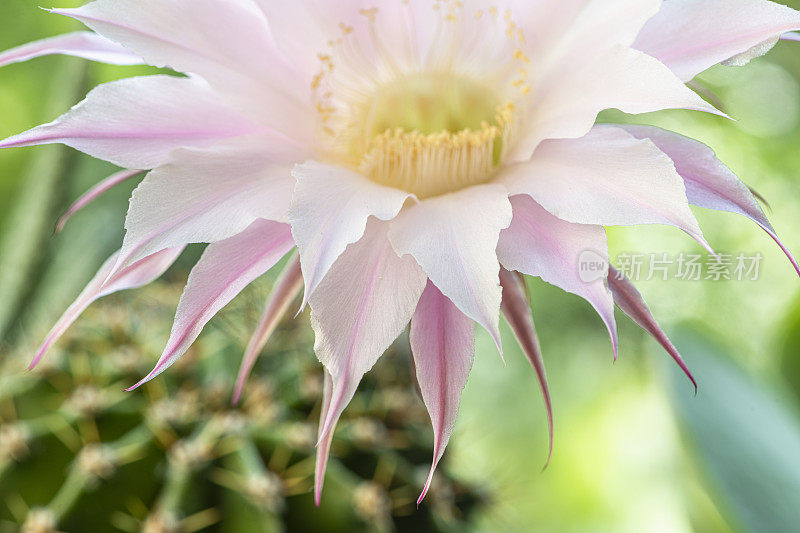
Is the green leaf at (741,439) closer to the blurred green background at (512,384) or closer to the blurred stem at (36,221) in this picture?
the blurred green background at (512,384)

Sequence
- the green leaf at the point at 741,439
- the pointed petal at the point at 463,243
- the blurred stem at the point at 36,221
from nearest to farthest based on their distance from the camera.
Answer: the pointed petal at the point at 463,243, the green leaf at the point at 741,439, the blurred stem at the point at 36,221

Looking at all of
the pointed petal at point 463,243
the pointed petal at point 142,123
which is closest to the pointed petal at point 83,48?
the pointed petal at point 142,123

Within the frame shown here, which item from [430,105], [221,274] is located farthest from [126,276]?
[430,105]

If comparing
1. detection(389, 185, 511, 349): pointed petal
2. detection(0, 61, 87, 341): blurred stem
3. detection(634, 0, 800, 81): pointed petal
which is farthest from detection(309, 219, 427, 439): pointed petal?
detection(0, 61, 87, 341): blurred stem

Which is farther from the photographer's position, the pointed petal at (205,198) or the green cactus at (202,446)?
the green cactus at (202,446)

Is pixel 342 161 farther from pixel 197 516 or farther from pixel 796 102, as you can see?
pixel 796 102

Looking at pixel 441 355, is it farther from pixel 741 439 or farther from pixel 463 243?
pixel 741 439

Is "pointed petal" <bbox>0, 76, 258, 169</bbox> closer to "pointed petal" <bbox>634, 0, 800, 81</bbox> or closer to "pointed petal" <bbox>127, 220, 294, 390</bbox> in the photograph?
"pointed petal" <bbox>127, 220, 294, 390</bbox>

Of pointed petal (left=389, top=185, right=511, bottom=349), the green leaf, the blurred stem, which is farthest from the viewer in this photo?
the blurred stem
